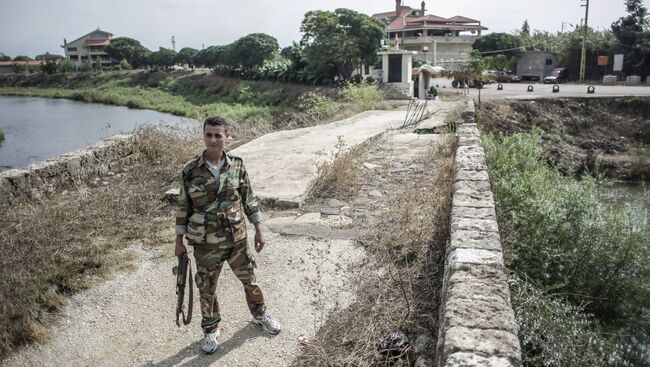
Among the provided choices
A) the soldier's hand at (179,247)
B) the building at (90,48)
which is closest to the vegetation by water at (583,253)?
the soldier's hand at (179,247)

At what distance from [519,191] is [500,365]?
4231 mm

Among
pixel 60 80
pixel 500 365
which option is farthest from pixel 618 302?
pixel 60 80

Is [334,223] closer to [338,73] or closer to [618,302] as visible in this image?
[618,302]

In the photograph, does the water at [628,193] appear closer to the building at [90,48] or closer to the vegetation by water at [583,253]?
the vegetation by water at [583,253]

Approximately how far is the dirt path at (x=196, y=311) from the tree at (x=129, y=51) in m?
74.9

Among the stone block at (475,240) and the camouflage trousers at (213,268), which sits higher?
the stone block at (475,240)

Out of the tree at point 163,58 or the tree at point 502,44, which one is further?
the tree at point 163,58

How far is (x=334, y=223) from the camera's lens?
522cm

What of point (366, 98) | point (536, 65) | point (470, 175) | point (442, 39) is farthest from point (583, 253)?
point (442, 39)

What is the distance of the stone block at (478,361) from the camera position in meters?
1.97

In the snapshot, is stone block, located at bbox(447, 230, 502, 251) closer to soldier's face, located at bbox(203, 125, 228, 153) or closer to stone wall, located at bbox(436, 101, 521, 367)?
stone wall, located at bbox(436, 101, 521, 367)

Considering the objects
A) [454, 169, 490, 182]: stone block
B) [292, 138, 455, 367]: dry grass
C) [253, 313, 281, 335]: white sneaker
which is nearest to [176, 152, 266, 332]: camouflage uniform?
[253, 313, 281, 335]: white sneaker

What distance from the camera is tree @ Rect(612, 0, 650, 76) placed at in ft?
107

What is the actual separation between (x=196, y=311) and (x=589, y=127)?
71.0 ft
